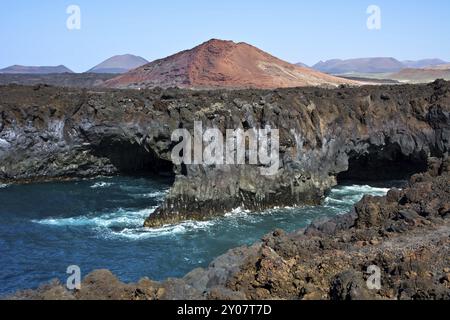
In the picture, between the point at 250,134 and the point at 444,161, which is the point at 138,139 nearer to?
the point at 250,134

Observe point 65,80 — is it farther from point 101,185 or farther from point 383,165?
point 383,165

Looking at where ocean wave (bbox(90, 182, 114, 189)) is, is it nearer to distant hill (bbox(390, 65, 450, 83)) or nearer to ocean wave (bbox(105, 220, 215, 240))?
ocean wave (bbox(105, 220, 215, 240))

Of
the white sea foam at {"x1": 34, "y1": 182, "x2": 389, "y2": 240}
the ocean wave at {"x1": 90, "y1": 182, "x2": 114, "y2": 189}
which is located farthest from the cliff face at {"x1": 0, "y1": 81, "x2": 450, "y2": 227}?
the ocean wave at {"x1": 90, "y1": 182, "x2": 114, "y2": 189}

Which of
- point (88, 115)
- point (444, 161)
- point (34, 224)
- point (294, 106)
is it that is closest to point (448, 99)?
point (294, 106)

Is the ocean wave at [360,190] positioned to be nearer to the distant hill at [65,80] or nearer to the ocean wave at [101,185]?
the ocean wave at [101,185]

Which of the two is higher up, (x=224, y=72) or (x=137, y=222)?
(x=224, y=72)

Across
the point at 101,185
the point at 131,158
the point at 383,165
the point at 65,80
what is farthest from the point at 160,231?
the point at 65,80
